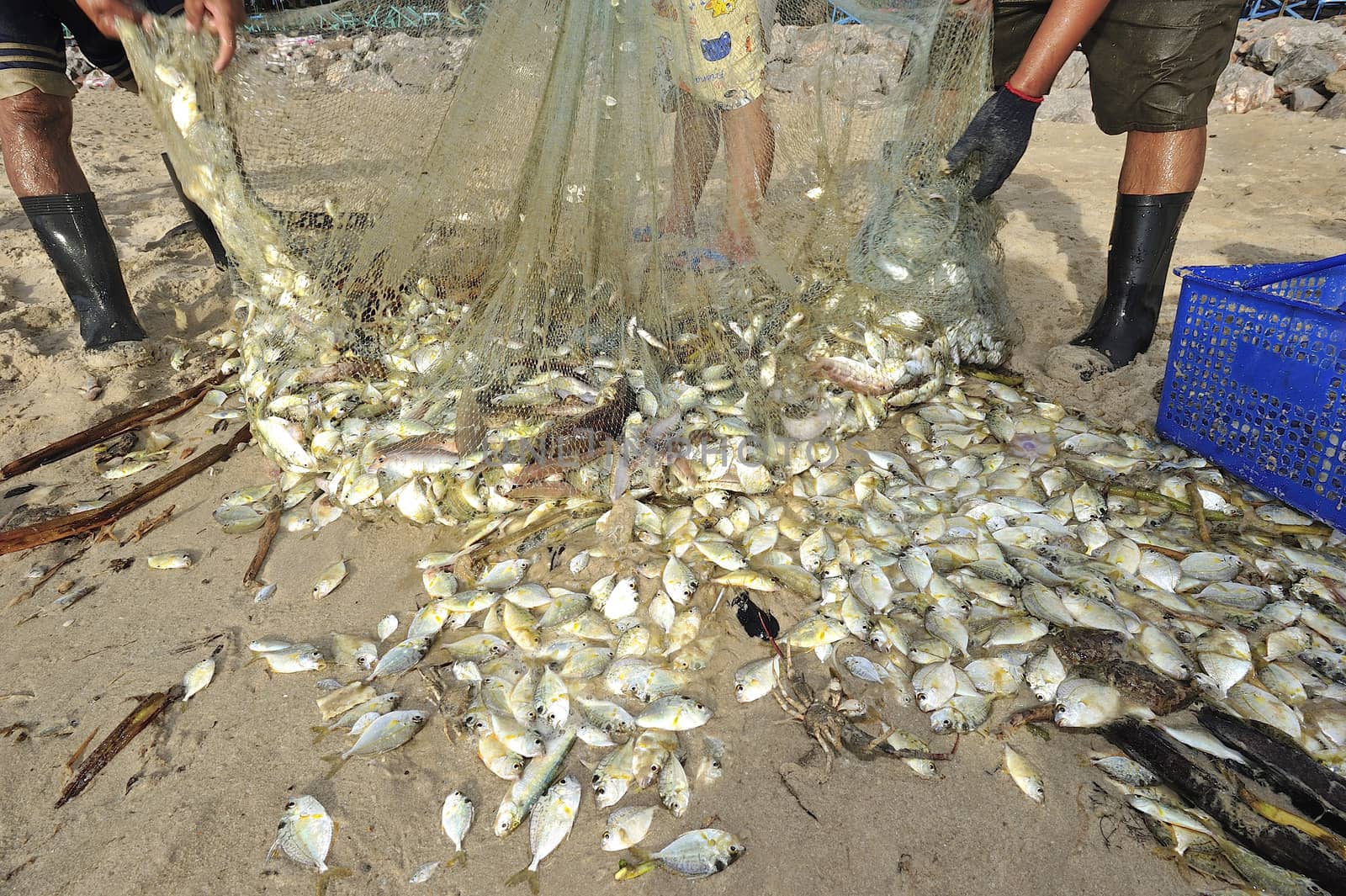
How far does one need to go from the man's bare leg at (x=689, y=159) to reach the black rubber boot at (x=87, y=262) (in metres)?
2.40

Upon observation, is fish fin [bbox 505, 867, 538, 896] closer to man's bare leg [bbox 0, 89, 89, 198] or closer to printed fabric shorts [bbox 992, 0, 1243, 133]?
printed fabric shorts [bbox 992, 0, 1243, 133]

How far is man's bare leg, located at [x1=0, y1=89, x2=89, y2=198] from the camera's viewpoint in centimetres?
268

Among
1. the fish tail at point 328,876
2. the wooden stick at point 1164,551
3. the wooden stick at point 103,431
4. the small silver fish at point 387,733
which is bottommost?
the wooden stick at point 1164,551

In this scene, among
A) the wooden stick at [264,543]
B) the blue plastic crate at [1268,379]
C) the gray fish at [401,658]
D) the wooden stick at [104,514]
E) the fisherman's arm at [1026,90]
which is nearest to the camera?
the gray fish at [401,658]

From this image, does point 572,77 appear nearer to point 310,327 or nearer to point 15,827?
point 310,327

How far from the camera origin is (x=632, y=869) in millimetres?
1268

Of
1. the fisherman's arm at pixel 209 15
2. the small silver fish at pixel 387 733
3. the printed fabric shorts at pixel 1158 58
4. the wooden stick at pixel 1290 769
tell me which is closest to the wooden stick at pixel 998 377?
the printed fabric shorts at pixel 1158 58

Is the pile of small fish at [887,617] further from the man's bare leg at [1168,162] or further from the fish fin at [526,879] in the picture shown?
the man's bare leg at [1168,162]

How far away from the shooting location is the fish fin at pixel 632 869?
1257mm

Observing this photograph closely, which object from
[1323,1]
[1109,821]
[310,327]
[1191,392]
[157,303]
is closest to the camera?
[1109,821]

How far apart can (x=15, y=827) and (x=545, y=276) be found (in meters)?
1.68

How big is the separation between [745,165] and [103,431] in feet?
8.09

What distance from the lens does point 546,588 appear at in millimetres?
1810

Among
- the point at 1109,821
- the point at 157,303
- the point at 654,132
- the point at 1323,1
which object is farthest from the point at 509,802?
the point at 1323,1
